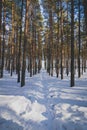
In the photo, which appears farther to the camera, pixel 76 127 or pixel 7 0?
pixel 7 0

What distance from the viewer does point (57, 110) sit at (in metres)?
9.30

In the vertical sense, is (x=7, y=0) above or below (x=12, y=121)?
above

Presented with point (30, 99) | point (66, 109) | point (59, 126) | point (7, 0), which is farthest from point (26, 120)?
point (7, 0)

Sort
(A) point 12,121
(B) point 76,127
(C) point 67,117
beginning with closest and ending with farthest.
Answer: (B) point 76,127
(A) point 12,121
(C) point 67,117

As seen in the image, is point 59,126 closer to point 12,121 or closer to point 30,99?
point 12,121

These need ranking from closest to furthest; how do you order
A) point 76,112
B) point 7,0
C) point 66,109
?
1. point 76,112
2. point 66,109
3. point 7,0

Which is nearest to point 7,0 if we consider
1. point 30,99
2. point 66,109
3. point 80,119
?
point 30,99

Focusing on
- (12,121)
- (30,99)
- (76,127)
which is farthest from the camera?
(30,99)

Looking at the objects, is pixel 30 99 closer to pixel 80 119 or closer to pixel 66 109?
pixel 66 109

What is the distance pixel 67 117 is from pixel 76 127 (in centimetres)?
119

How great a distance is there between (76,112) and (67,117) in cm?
90

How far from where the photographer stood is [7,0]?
76.0 ft

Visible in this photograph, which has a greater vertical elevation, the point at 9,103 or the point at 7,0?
the point at 7,0

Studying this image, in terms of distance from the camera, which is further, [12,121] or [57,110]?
[57,110]
